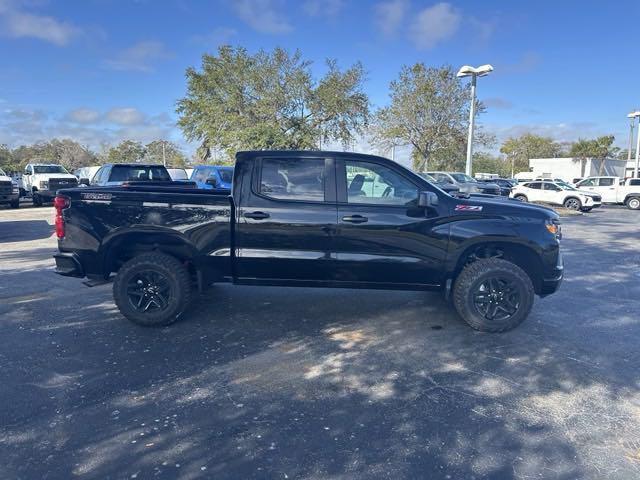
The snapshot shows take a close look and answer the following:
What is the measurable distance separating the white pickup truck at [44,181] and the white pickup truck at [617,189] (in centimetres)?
2813

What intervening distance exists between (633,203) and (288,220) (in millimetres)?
27145

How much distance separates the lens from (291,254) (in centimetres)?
482

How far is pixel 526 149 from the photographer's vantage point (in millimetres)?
73312

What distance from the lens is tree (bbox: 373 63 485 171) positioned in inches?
1240

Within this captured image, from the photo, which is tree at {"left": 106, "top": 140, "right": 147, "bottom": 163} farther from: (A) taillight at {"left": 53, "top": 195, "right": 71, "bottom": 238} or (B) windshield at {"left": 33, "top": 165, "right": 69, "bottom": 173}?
(A) taillight at {"left": 53, "top": 195, "right": 71, "bottom": 238}

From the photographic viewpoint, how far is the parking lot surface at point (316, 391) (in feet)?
9.02

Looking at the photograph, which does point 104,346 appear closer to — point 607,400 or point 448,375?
point 448,375

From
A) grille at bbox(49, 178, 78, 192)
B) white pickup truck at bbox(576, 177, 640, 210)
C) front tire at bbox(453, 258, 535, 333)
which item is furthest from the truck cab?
white pickup truck at bbox(576, 177, 640, 210)

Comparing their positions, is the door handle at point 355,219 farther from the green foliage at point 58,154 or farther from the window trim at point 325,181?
the green foliage at point 58,154

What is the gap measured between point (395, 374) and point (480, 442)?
1050mm

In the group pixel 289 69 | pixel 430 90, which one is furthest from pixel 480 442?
pixel 430 90

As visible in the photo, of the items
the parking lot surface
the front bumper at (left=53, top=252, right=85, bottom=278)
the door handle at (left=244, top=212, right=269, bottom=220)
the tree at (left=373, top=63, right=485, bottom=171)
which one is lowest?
the parking lot surface

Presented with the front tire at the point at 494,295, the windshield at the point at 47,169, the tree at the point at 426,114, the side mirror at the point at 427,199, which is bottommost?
the front tire at the point at 494,295

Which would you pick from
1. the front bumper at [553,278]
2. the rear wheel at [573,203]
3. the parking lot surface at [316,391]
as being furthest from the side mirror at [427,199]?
the rear wheel at [573,203]
